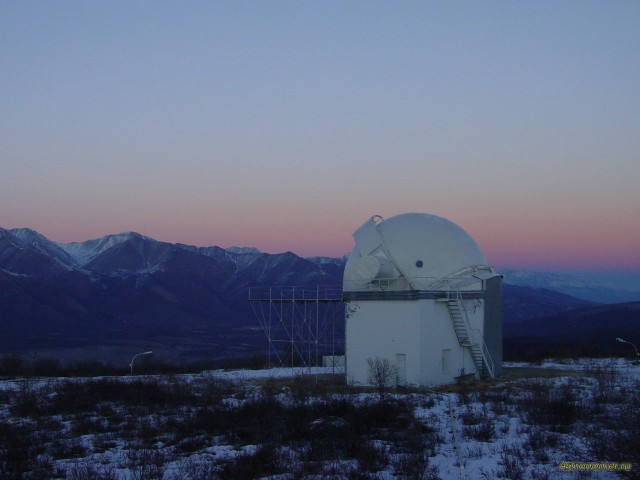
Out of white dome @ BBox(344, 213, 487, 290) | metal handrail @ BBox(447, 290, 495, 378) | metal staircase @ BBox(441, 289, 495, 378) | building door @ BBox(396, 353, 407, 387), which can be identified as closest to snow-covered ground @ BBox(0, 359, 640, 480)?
building door @ BBox(396, 353, 407, 387)

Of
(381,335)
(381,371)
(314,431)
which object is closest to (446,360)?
(381,335)

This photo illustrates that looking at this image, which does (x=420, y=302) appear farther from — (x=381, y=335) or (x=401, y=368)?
(x=401, y=368)

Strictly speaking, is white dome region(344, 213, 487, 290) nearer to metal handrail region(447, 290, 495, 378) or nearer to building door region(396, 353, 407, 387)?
metal handrail region(447, 290, 495, 378)

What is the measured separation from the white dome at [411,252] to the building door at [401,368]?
9.13 ft

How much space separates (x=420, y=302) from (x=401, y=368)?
2497 mm

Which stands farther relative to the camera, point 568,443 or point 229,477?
point 568,443

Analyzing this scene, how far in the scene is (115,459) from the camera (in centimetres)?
1492

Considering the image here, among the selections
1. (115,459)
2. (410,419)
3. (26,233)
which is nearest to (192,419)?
(115,459)

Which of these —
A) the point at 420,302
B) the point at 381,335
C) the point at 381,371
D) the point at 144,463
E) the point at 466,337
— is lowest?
the point at 144,463

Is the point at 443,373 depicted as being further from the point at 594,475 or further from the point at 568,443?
the point at 594,475

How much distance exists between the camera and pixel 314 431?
16984mm

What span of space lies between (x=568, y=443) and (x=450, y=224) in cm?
1748

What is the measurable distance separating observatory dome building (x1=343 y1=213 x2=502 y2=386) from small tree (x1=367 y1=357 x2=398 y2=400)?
0.16 metres

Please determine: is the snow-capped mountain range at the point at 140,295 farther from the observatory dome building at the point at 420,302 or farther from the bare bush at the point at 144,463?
the bare bush at the point at 144,463
